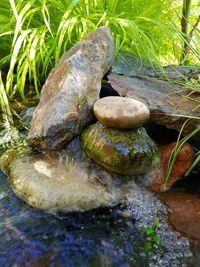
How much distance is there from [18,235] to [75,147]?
725mm

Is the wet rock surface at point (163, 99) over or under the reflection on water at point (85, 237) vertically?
over

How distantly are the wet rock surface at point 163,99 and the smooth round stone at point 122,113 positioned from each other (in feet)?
0.48

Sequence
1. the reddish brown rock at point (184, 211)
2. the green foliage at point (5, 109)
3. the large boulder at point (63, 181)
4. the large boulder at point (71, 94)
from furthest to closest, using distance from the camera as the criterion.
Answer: the green foliage at point (5, 109) → the large boulder at point (71, 94) → the large boulder at point (63, 181) → the reddish brown rock at point (184, 211)

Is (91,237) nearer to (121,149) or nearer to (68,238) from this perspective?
(68,238)

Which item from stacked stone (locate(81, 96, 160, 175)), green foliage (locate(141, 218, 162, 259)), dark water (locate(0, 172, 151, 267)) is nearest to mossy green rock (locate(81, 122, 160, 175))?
stacked stone (locate(81, 96, 160, 175))

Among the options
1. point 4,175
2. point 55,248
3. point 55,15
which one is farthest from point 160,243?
point 55,15

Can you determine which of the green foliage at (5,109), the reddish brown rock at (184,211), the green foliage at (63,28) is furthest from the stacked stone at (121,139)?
the green foliage at (5,109)

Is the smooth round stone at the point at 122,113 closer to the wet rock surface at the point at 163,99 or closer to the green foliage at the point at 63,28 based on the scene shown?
the wet rock surface at the point at 163,99

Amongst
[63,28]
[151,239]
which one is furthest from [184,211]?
[63,28]

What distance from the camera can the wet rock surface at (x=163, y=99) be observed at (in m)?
2.24

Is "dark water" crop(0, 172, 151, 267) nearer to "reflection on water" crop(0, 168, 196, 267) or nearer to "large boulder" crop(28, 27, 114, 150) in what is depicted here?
"reflection on water" crop(0, 168, 196, 267)

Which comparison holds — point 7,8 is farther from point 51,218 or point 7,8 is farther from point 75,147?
point 51,218

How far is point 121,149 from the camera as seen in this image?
2.06 meters

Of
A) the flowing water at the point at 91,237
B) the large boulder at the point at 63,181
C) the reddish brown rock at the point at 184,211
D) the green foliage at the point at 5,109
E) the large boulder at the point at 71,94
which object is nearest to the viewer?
the flowing water at the point at 91,237
